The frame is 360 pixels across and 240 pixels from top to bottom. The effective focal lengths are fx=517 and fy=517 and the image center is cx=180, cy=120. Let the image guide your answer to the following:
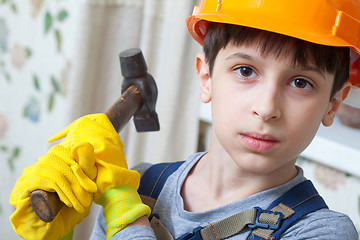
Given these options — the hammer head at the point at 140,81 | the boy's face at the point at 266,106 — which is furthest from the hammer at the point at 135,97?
the boy's face at the point at 266,106

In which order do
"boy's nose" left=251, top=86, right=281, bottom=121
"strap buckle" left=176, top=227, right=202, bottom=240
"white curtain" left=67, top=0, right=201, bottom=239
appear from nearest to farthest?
"boy's nose" left=251, top=86, right=281, bottom=121 → "strap buckle" left=176, top=227, right=202, bottom=240 → "white curtain" left=67, top=0, right=201, bottom=239

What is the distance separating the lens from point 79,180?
79 cm

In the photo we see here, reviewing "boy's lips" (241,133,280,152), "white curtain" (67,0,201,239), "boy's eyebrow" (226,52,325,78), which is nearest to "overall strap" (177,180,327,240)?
"boy's lips" (241,133,280,152)

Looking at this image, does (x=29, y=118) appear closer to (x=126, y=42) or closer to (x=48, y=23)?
(x=48, y=23)

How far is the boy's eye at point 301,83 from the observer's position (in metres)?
0.88

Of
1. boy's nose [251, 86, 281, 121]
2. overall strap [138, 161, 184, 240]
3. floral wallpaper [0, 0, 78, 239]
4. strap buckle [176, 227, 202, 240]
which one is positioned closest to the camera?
boy's nose [251, 86, 281, 121]

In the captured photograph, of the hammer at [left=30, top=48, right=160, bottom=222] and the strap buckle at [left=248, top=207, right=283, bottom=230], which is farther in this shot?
the hammer at [left=30, top=48, right=160, bottom=222]

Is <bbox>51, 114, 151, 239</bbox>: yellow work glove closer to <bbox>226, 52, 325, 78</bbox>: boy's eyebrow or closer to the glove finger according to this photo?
the glove finger

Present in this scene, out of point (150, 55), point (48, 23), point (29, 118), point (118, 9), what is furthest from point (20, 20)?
point (150, 55)

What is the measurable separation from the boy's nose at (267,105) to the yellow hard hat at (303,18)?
10 cm

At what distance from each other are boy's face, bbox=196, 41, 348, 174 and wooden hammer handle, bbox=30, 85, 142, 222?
0.21 m

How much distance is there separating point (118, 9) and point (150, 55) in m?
0.22

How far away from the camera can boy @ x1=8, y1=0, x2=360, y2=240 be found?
859 mm

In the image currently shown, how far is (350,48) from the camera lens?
94 centimetres
